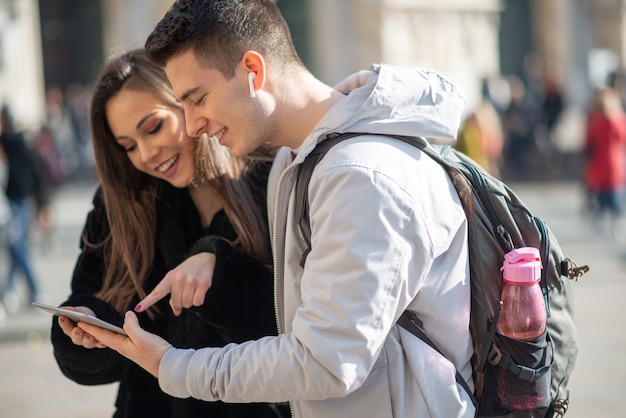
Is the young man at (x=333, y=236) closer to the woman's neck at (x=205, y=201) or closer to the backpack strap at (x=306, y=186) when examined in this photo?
the backpack strap at (x=306, y=186)

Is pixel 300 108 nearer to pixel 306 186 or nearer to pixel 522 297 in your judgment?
pixel 306 186

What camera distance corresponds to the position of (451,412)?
1880 mm

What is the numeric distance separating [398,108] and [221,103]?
41 cm

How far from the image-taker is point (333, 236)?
1743 mm

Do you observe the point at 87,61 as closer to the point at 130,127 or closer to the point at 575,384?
the point at 575,384

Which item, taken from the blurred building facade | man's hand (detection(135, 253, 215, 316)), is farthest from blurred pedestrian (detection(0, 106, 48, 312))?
the blurred building facade

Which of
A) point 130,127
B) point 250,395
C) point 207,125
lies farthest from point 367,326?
point 130,127

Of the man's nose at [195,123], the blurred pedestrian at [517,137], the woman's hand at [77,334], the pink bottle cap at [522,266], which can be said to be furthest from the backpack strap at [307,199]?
the blurred pedestrian at [517,137]

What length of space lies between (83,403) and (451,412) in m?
3.84

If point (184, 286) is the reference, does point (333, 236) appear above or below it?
above

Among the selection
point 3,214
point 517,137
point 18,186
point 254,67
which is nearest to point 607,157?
point 18,186

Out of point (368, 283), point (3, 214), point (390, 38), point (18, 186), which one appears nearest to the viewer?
point (368, 283)

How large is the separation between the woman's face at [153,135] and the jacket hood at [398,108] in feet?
2.48

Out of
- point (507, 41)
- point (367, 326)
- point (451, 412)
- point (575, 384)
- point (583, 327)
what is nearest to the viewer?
point (367, 326)
